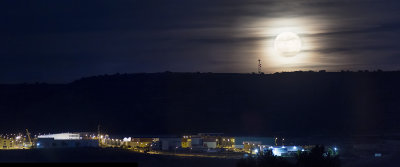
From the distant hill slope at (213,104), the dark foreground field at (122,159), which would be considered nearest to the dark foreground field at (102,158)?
the dark foreground field at (122,159)

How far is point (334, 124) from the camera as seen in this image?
342 feet

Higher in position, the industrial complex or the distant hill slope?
the distant hill slope

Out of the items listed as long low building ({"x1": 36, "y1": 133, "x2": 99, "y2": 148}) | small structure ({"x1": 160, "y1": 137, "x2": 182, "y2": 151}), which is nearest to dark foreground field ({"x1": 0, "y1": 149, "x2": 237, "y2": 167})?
long low building ({"x1": 36, "y1": 133, "x2": 99, "y2": 148})

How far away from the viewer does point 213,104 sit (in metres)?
125

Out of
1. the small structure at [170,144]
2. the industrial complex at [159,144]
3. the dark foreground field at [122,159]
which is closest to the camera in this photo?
the dark foreground field at [122,159]

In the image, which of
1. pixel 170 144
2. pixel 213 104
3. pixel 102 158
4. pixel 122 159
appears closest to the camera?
pixel 102 158

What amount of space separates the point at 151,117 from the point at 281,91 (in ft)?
85.5

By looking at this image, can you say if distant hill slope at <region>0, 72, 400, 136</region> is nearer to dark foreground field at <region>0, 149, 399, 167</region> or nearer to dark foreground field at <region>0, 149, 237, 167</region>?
dark foreground field at <region>0, 149, 399, 167</region>

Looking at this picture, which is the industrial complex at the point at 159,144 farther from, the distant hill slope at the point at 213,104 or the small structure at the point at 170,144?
the distant hill slope at the point at 213,104

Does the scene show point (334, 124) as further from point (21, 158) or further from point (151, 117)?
point (21, 158)

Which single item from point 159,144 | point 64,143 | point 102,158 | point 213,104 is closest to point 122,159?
point 102,158

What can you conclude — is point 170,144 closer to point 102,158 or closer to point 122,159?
point 122,159

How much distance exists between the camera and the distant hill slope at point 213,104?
106438 millimetres

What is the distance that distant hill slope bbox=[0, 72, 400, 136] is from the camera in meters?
106
